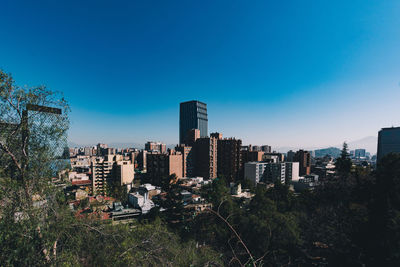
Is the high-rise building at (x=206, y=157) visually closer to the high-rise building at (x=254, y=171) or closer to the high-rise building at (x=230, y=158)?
the high-rise building at (x=230, y=158)

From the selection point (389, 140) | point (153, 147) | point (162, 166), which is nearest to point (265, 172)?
point (162, 166)

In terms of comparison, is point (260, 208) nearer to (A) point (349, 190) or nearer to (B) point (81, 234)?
(A) point (349, 190)

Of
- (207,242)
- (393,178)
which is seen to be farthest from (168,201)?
(393,178)

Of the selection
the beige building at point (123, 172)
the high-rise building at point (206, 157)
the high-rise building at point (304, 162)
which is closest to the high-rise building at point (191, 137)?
the high-rise building at point (206, 157)

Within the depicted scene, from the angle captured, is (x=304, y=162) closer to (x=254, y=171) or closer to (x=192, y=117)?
(x=254, y=171)

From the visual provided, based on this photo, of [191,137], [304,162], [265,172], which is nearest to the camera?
[265,172]

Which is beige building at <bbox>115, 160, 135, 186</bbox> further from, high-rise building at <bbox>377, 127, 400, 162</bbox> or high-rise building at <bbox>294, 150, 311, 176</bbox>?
high-rise building at <bbox>377, 127, 400, 162</bbox>
